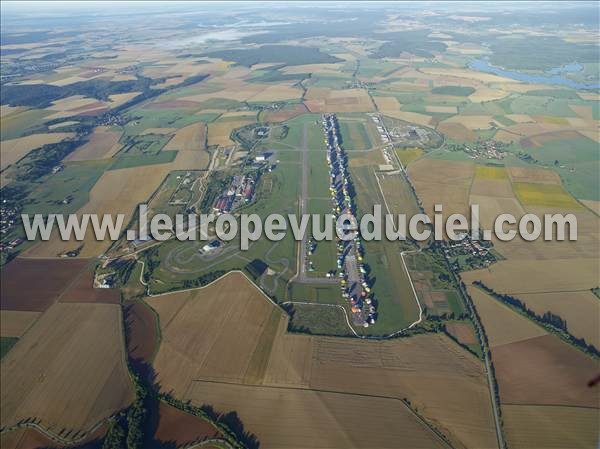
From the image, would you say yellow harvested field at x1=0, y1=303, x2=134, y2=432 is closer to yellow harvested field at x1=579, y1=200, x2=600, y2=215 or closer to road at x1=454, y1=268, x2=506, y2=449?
road at x1=454, y1=268, x2=506, y2=449

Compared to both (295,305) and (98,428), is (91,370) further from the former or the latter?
(295,305)

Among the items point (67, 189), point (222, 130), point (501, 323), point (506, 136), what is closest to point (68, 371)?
point (501, 323)

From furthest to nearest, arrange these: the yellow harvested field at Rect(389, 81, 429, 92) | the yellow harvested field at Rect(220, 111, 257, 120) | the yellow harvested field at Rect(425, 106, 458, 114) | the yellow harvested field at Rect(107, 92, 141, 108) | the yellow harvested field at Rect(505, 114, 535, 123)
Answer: the yellow harvested field at Rect(389, 81, 429, 92) < the yellow harvested field at Rect(107, 92, 141, 108) < the yellow harvested field at Rect(220, 111, 257, 120) < the yellow harvested field at Rect(425, 106, 458, 114) < the yellow harvested field at Rect(505, 114, 535, 123)

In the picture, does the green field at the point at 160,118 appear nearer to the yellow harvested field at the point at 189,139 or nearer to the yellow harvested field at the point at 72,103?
the yellow harvested field at the point at 189,139

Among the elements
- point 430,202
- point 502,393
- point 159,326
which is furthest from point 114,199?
point 502,393

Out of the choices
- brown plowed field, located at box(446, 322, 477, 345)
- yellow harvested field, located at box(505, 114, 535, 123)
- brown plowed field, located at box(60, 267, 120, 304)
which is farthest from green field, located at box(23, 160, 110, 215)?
yellow harvested field, located at box(505, 114, 535, 123)
